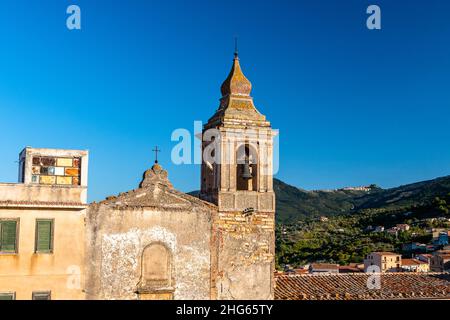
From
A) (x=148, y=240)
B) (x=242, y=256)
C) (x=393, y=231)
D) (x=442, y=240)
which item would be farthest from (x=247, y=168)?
(x=393, y=231)

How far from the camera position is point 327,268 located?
5812 cm

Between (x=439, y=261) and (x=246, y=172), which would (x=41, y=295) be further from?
(x=439, y=261)

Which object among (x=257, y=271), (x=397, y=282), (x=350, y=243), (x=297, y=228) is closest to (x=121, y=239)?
(x=257, y=271)

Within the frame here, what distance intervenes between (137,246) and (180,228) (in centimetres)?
142

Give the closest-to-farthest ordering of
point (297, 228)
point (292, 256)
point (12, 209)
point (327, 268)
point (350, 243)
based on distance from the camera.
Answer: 1. point (12, 209)
2. point (327, 268)
3. point (292, 256)
4. point (350, 243)
5. point (297, 228)

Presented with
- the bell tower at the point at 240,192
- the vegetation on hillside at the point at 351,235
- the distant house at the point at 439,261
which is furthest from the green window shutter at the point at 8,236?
the distant house at the point at 439,261

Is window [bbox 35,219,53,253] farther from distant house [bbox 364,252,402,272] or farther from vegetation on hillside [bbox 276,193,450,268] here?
vegetation on hillside [bbox 276,193,450,268]

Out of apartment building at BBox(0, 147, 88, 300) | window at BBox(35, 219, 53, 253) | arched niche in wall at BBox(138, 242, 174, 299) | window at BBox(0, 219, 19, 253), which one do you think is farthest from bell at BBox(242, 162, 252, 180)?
window at BBox(0, 219, 19, 253)

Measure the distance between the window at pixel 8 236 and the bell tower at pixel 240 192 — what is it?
228 inches

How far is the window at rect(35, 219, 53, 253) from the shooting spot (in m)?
17.2

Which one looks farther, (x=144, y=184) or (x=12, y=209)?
(x=144, y=184)

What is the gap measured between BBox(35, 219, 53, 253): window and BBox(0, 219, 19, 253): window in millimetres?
569
